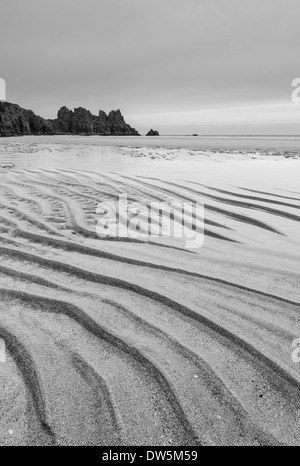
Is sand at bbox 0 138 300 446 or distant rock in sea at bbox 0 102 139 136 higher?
distant rock in sea at bbox 0 102 139 136

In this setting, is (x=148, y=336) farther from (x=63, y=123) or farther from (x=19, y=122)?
(x=63, y=123)

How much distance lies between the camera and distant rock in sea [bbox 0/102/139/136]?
6450cm

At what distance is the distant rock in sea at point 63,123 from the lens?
64500 millimetres

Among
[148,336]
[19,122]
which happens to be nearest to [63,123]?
[19,122]

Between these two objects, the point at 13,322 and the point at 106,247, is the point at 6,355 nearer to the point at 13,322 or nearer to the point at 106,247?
the point at 13,322

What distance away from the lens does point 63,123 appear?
7962 centimetres

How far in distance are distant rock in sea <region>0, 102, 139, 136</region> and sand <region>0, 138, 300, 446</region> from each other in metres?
61.5

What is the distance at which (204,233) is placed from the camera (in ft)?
12.1

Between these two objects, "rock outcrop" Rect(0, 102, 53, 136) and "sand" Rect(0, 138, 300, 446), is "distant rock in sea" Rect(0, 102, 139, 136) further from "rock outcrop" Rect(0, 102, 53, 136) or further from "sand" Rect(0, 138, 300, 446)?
"sand" Rect(0, 138, 300, 446)

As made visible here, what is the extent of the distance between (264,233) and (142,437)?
9.05 ft

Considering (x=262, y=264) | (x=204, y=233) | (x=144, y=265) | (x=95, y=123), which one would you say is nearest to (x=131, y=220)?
(x=204, y=233)

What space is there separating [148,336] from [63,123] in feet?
278

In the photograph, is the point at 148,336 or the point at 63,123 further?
the point at 63,123

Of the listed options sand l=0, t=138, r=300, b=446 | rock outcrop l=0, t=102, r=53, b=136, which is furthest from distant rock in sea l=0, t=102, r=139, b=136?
sand l=0, t=138, r=300, b=446
